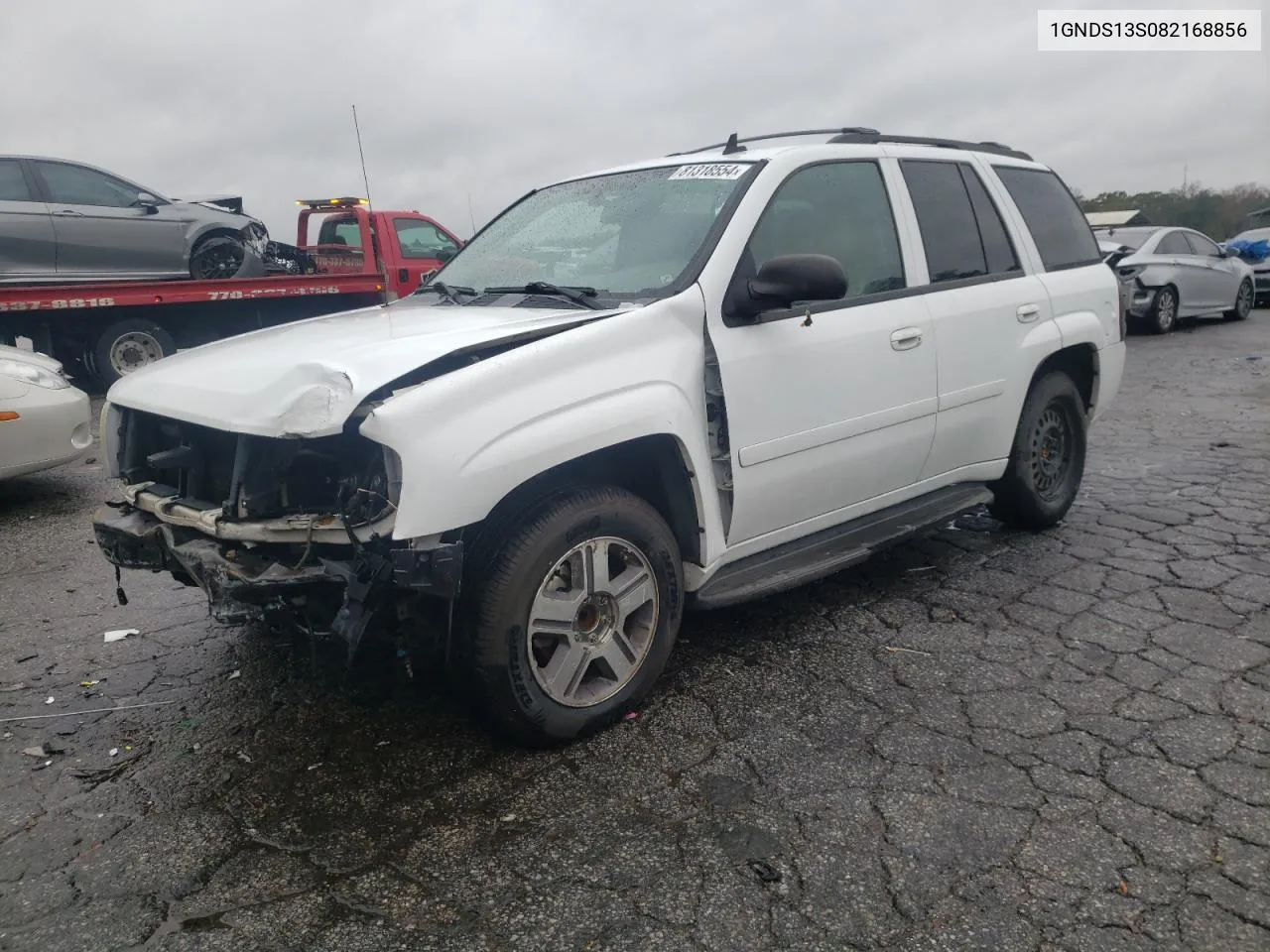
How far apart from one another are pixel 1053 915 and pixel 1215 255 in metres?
16.2

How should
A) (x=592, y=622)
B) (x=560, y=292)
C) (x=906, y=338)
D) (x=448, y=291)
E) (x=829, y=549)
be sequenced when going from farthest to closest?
(x=448, y=291), (x=906, y=338), (x=829, y=549), (x=560, y=292), (x=592, y=622)

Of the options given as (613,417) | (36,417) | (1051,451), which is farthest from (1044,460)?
(36,417)

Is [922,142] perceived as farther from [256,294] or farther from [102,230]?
[102,230]

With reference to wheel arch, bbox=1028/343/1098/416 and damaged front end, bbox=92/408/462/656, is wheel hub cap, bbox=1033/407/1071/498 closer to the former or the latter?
wheel arch, bbox=1028/343/1098/416

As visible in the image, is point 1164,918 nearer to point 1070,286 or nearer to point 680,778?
point 680,778

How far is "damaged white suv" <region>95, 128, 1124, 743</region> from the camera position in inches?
103

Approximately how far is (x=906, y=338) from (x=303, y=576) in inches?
98.3

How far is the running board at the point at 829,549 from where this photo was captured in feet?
10.9

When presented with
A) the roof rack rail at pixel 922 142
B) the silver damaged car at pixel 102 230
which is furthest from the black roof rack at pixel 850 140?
the silver damaged car at pixel 102 230

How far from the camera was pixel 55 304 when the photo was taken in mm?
9062

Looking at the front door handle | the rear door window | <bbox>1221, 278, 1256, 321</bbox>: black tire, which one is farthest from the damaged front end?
<bbox>1221, 278, 1256, 321</bbox>: black tire

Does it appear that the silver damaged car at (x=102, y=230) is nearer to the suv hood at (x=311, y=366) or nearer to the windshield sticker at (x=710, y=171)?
the suv hood at (x=311, y=366)

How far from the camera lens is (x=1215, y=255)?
50.0ft

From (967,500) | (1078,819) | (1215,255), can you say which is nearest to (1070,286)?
(967,500)
